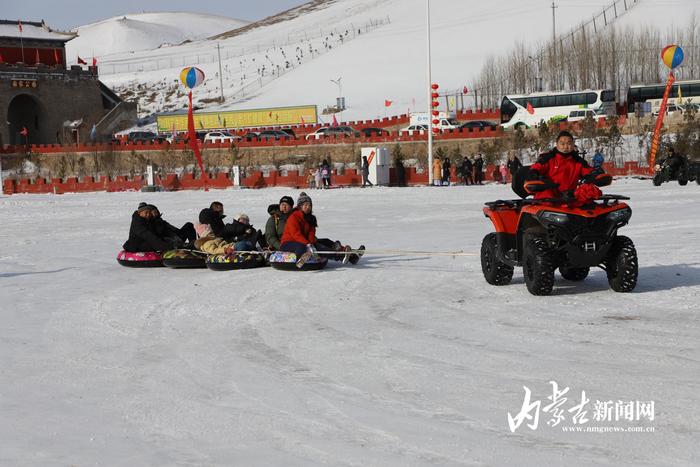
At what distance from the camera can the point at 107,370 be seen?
792cm

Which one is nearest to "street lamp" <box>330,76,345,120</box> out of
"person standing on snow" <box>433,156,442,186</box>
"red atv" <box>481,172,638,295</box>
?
"person standing on snow" <box>433,156,442,186</box>

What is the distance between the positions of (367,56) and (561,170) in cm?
8389

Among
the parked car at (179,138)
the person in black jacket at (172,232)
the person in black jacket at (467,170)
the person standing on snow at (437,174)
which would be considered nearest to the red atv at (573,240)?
the person in black jacket at (172,232)

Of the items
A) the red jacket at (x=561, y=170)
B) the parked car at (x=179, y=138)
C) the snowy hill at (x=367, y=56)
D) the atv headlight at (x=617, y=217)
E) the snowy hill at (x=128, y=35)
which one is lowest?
the atv headlight at (x=617, y=217)

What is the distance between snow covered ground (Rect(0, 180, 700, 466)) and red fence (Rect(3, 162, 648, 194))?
2581 cm

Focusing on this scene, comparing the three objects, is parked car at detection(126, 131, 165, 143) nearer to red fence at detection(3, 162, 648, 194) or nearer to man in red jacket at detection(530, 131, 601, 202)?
red fence at detection(3, 162, 648, 194)

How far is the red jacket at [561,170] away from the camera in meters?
10.8

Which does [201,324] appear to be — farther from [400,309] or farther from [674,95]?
[674,95]

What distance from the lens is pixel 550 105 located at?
5750 centimetres

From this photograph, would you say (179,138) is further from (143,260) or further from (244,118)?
(143,260)

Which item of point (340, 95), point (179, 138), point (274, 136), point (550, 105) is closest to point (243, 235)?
point (274, 136)

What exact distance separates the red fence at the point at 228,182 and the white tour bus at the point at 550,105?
49.7 ft

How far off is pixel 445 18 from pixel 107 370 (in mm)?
101100

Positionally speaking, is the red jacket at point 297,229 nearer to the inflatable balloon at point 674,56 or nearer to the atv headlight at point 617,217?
the atv headlight at point 617,217
